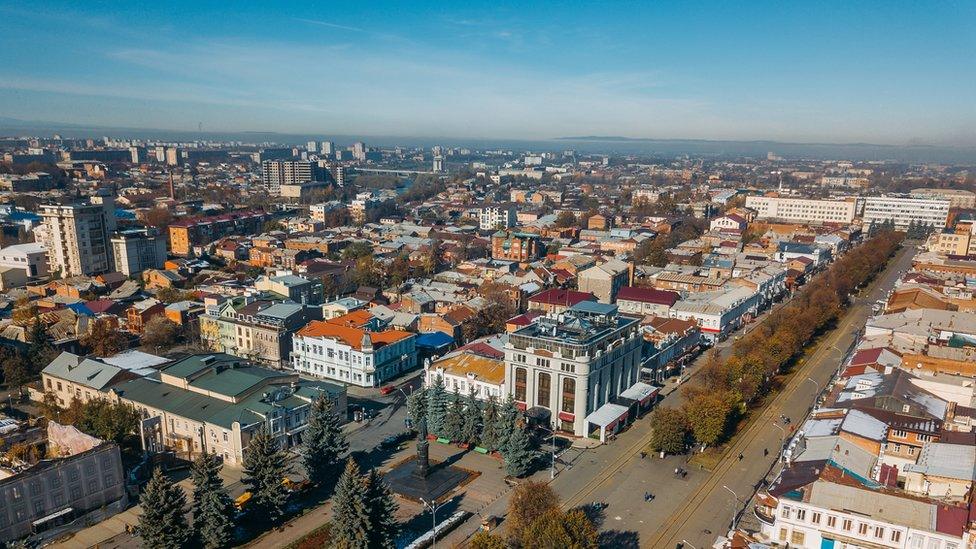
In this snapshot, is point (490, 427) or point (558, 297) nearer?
point (490, 427)

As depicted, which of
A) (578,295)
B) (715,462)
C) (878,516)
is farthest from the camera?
(578,295)

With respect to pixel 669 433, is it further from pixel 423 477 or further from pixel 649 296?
pixel 649 296

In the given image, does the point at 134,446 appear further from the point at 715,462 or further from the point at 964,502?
the point at 964,502

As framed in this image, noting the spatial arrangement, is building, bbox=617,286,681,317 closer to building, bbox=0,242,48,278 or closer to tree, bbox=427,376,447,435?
tree, bbox=427,376,447,435

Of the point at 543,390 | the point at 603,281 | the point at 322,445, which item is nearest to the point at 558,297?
the point at 603,281

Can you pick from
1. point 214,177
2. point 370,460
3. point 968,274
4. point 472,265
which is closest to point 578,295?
point 472,265

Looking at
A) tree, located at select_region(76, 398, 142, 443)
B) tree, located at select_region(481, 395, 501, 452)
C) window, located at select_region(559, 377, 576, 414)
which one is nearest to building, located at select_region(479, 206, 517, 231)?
window, located at select_region(559, 377, 576, 414)
